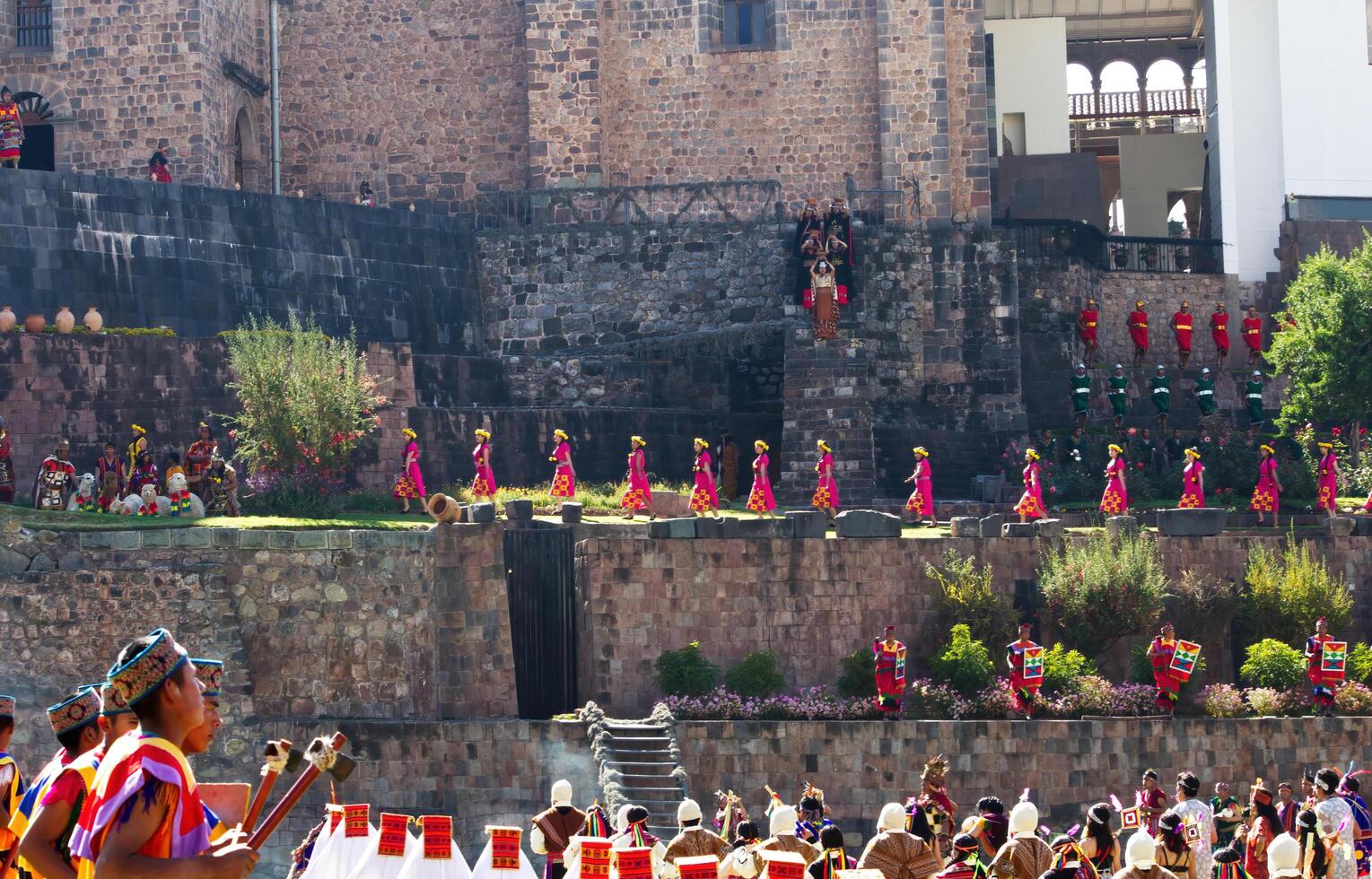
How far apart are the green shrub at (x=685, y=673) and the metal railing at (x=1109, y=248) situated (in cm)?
1313

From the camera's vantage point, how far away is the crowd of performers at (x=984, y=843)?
11609mm

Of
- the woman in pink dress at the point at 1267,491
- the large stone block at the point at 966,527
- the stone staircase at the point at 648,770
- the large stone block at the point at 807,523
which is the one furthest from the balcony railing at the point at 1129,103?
the stone staircase at the point at 648,770

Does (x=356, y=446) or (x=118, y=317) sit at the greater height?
(x=118, y=317)

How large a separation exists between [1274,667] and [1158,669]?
5.18 feet

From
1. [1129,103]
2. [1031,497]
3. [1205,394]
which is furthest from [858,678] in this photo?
[1129,103]

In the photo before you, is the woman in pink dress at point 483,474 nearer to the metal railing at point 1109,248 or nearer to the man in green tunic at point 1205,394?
the metal railing at point 1109,248

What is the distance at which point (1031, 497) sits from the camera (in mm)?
27750

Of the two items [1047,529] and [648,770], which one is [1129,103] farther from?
[648,770]

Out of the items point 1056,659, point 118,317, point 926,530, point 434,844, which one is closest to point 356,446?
point 118,317

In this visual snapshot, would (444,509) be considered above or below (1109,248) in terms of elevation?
below

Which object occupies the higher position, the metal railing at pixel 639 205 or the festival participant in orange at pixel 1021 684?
the metal railing at pixel 639 205

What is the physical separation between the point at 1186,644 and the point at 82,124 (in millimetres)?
21136

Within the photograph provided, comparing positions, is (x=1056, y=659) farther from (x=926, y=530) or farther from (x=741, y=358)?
(x=741, y=358)

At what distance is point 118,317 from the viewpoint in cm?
3006
